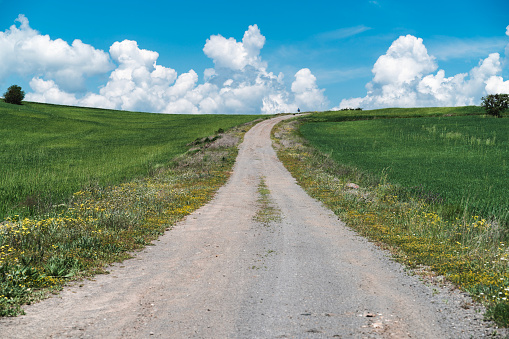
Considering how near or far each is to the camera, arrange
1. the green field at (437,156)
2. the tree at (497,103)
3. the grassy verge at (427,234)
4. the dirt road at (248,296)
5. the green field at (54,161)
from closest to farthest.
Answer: the dirt road at (248,296) → the grassy verge at (427,234) → the green field at (54,161) → the green field at (437,156) → the tree at (497,103)

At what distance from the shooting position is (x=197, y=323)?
5.41 meters

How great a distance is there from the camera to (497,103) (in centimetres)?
6750

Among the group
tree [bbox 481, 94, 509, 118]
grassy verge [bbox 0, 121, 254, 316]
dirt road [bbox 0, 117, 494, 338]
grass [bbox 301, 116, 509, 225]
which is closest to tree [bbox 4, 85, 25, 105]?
grass [bbox 301, 116, 509, 225]

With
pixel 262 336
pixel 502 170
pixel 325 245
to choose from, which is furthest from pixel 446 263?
pixel 502 170

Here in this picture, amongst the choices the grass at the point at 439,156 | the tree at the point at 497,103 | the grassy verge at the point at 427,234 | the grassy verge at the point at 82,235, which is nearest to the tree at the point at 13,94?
the grass at the point at 439,156

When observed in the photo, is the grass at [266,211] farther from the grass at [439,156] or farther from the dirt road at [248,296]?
the grass at [439,156]

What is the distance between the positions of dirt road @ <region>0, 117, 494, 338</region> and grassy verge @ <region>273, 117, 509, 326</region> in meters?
0.83

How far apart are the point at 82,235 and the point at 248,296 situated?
19.2ft

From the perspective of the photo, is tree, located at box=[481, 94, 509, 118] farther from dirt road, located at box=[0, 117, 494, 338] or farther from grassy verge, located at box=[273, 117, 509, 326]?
dirt road, located at box=[0, 117, 494, 338]

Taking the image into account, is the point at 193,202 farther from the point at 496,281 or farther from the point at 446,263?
the point at 496,281

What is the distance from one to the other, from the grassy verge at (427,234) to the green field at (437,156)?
1894 mm

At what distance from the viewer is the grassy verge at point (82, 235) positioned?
22.1 ft

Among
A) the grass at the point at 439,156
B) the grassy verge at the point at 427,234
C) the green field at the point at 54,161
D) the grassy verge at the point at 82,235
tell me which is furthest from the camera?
the grass at the point at 439,156

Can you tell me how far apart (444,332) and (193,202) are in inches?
500
